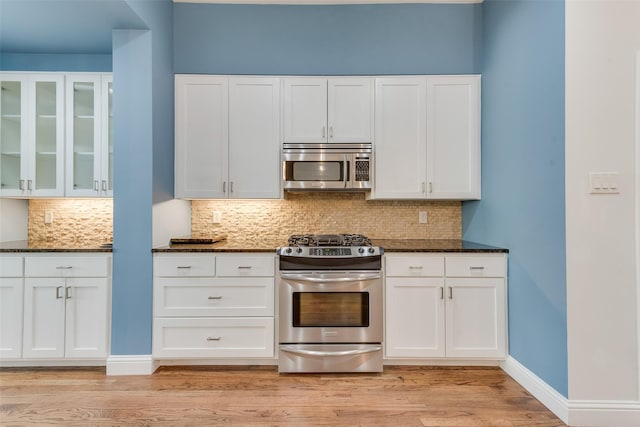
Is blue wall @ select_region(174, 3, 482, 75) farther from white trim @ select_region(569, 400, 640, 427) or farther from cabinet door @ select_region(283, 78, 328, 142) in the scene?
white trim @ select_region(569, 400, 640, 427)

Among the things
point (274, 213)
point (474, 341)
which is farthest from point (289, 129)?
point (474, 341)

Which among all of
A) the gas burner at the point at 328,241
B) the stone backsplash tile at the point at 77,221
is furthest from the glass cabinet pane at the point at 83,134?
the gas burner at the point at 328,241

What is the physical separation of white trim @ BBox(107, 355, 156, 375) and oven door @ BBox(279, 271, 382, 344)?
1.03 meters

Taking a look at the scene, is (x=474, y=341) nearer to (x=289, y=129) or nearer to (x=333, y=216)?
(x=333, y=216)

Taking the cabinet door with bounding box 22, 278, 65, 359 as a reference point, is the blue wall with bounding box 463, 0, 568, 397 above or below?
above

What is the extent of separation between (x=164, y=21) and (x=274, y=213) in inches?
74.6

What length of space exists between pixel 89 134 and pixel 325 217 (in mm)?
2229

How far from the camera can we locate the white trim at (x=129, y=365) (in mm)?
2580

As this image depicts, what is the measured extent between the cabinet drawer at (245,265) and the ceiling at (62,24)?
189 centimetres

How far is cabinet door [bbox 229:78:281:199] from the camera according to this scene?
120 inches

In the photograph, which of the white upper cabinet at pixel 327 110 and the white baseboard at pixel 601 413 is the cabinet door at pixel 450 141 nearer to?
the white upper cabinet at pixel 327 110

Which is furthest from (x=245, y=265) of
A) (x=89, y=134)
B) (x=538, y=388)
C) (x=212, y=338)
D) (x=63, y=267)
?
(x=538, y=388)

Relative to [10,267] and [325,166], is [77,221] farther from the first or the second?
[325,166]

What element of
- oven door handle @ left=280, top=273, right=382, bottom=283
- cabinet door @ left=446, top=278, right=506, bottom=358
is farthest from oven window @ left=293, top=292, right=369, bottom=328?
cabinet door @ left=446, top=278, right=506, bottom=358
